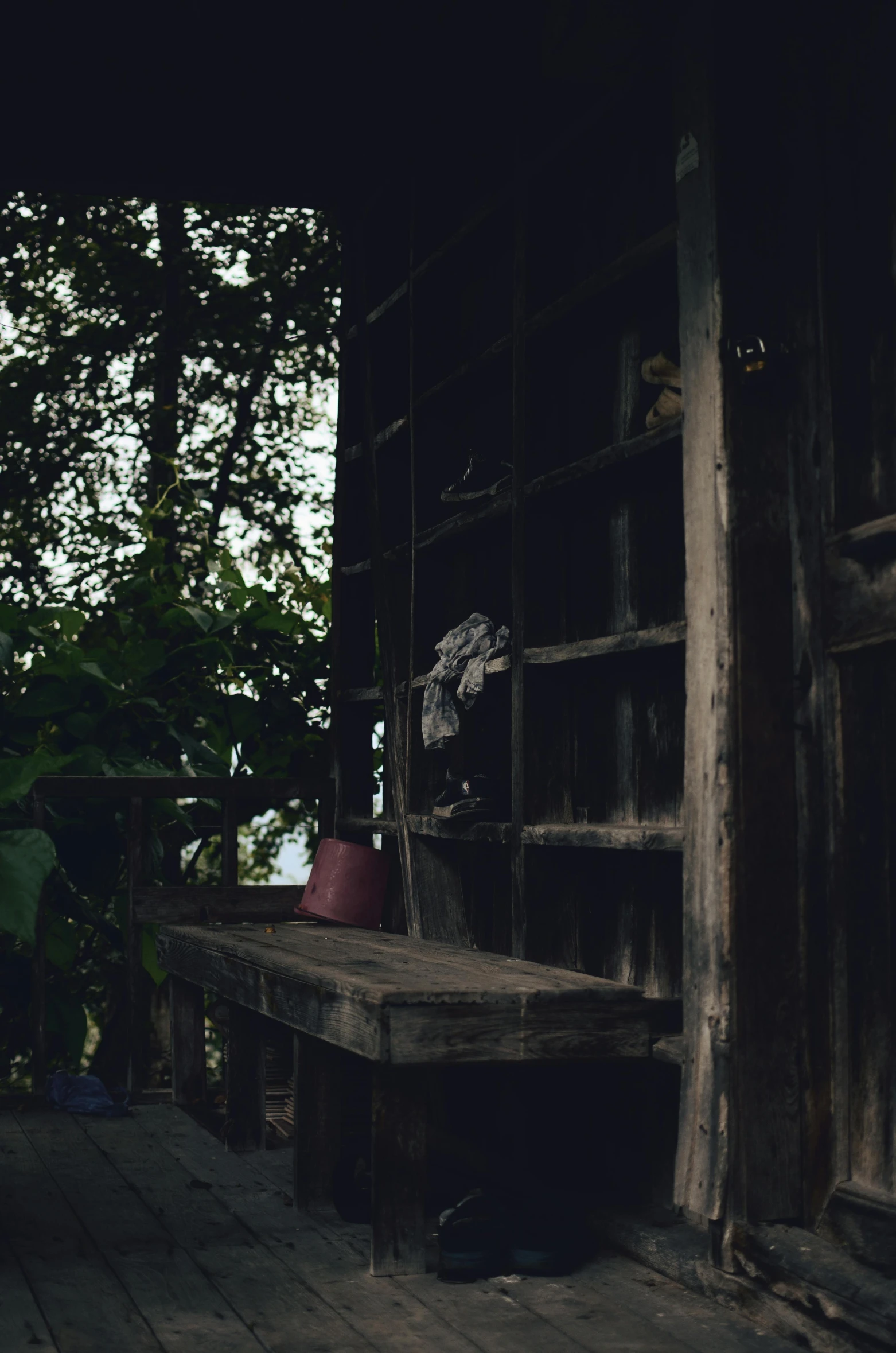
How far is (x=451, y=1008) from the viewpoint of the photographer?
110 inches

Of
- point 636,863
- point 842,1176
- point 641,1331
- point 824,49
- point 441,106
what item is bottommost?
point 641,1331

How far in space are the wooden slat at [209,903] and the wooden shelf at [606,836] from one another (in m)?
1.50

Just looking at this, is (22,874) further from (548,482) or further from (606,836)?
(548,482)

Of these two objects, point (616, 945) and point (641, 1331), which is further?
point (616, 945)

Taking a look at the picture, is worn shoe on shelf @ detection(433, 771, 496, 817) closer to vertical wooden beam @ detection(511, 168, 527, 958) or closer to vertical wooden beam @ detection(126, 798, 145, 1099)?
vertical wooden beam @ detection(511, 168, 527, 958)

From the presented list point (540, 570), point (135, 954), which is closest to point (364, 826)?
point (135, 954)

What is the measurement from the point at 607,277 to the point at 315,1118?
2.06 m

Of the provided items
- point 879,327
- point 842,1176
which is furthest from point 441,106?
point 842,1176

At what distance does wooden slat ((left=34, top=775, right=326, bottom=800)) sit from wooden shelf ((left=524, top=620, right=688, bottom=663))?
1.65 metres

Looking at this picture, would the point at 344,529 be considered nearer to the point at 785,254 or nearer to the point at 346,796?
the point at 346,796

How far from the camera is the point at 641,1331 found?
2600mm

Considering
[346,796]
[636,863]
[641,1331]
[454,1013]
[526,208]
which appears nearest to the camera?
[641,1331]

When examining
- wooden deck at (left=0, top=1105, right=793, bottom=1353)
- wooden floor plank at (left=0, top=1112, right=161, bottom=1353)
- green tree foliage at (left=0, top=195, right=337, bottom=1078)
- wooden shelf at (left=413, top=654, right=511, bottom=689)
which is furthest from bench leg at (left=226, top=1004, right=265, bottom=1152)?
green tree foliage at (left=0, top=195, right=337, bottom=1078)

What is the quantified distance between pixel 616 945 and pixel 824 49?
1.94m
